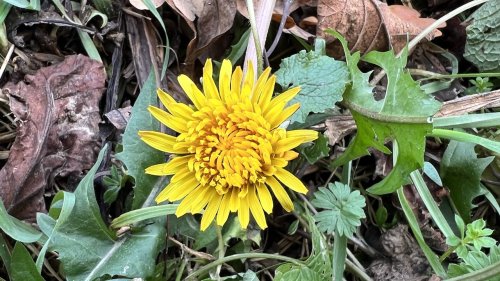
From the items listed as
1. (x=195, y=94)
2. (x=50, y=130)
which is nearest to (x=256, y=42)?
(x=195, y=94)

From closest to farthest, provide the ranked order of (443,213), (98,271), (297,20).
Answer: (98,271), (443,213), (297,20)

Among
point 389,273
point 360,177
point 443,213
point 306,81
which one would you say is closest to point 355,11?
point 306,81

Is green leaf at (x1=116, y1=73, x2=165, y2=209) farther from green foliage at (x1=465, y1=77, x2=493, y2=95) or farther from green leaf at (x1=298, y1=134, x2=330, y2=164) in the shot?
green foliage at (x1=465, y1=77, x2=493, y2=95)

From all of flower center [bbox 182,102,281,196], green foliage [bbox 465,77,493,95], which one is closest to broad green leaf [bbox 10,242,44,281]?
flower center [bbox 182,102,281,196]

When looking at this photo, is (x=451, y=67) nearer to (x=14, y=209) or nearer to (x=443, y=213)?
(x=443, y=213)

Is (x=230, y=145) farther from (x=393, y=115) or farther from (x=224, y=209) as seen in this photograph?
(x=393, y=115)

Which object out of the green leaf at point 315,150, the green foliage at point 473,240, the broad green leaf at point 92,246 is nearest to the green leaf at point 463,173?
the green foliage at point 473,240

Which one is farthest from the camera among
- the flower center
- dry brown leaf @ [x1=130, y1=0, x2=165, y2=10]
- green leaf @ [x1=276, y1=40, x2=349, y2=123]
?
dry brown leaf @ [x1=130, y1=0, x2=165, y2=10]

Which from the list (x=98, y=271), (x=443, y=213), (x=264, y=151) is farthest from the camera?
(x=443, y=213)
